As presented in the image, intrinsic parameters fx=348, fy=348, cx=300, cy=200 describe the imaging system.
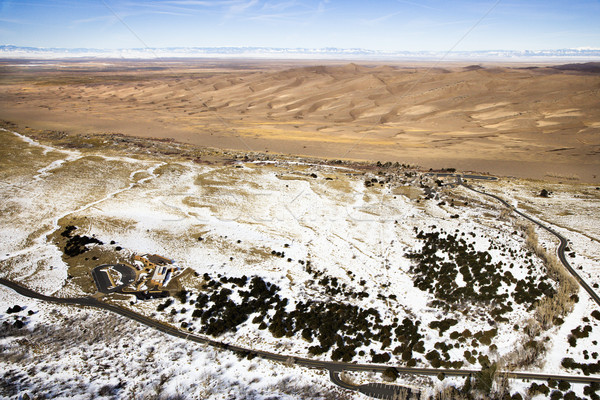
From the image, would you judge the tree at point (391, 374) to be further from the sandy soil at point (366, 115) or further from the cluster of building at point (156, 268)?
the sandy soil at point (366, 115)

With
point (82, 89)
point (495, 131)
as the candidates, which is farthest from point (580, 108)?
point (82, 89)

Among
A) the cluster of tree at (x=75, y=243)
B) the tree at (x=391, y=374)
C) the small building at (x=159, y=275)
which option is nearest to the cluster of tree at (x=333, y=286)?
the tree at (x=391, y=374)

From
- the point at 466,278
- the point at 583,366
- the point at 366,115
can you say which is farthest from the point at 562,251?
the point at 366,115

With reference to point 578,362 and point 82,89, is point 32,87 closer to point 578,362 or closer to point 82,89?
point 82,89

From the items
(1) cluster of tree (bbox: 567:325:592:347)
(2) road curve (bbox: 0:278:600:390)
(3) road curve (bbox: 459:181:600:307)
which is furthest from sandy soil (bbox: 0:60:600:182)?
(2) road curve (bbox: 0:278:600:390)

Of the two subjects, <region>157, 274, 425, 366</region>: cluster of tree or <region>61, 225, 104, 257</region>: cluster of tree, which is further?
<region>61, 225, 104, 257</region>: cluster of tree

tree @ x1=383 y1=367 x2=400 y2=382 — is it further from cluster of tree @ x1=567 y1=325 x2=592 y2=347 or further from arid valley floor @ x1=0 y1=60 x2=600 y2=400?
cluster of tree @ x1=567 y1=325 x2=592 y2=347
